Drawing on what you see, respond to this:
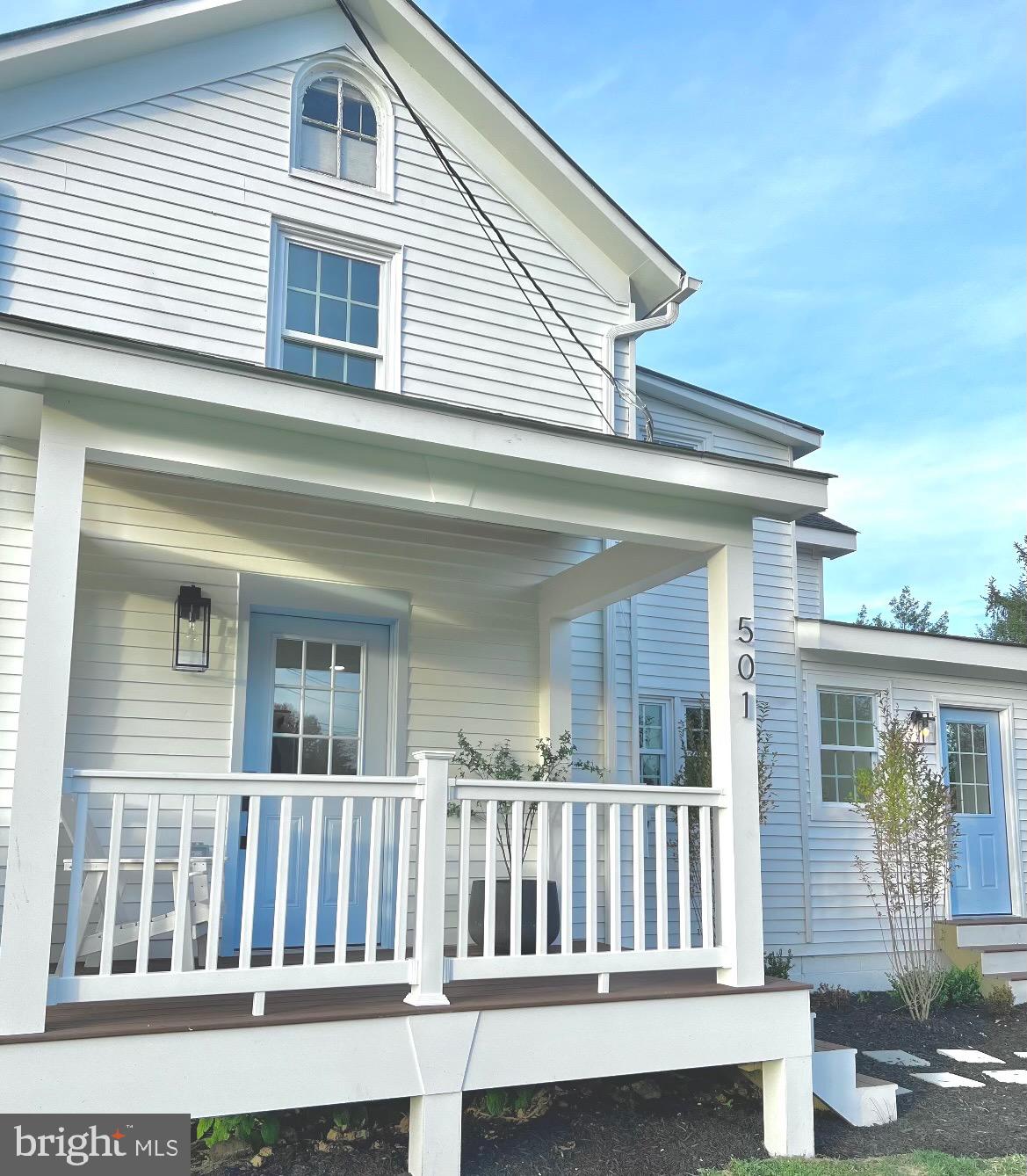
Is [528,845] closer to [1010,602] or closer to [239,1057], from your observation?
A: [239,1057]

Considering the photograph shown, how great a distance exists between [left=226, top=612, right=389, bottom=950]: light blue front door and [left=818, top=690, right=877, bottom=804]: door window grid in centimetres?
466

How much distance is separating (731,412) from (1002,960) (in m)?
5.21

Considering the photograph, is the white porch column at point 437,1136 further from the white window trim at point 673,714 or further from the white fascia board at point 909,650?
the white fascia board at point 909,650

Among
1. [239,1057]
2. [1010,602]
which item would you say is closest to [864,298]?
[1010,602]

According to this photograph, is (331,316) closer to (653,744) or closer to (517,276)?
(517,276)

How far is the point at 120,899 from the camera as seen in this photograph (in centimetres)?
534

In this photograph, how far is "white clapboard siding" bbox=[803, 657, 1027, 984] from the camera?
30.0ft

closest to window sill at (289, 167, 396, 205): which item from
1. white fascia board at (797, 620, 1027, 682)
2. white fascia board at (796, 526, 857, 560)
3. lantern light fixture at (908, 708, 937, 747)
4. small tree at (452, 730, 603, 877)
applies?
small tree at (452, 730, 603, 877)

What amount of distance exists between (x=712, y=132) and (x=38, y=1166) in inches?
633

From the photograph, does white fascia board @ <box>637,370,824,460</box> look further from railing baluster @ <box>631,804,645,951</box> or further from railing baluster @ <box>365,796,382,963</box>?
railing baluster @ <box>365,796,382,963</box>

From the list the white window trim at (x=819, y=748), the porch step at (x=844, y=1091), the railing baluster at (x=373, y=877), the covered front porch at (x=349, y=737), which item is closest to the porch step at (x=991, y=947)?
the white window trim at (x=819, y=748)

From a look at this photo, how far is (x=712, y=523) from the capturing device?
5531 millimetres

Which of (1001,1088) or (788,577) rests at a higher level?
(788,577)

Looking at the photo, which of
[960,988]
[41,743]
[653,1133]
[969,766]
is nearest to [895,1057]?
[960,988]
